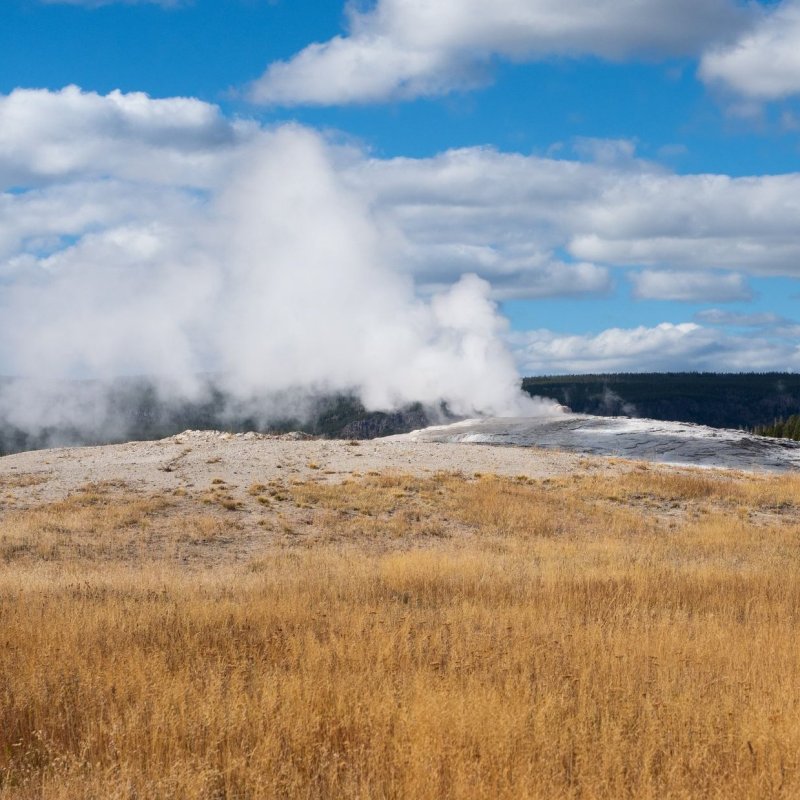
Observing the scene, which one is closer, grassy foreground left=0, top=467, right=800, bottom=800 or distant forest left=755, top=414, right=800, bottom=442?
grassy foreground left=0, top=467, right=800, bottom=800

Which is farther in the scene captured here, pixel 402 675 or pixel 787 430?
pixel 787 430

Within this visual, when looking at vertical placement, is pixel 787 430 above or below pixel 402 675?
below

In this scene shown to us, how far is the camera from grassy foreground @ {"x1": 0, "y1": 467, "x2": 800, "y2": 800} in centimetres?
536

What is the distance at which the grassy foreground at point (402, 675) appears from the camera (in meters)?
5.36

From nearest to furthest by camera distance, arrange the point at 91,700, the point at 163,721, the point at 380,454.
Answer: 1. the point at 163,721
2. the point at 91,700
3. the point at 380,454

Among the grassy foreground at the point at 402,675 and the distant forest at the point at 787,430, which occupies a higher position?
the grassy foreground at the point at 402,675

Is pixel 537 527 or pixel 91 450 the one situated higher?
pixel 91 450

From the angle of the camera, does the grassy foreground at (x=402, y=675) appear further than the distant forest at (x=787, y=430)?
No

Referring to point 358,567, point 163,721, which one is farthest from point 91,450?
point 163,721

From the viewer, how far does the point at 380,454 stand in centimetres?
3369

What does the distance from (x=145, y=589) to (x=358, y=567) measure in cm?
370

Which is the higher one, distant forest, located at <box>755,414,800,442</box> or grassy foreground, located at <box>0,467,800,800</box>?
grassy foreground, located at <box>0,467,800,800</box>

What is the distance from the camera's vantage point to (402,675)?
7195mm

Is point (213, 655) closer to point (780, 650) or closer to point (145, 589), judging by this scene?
point (145, 589)
